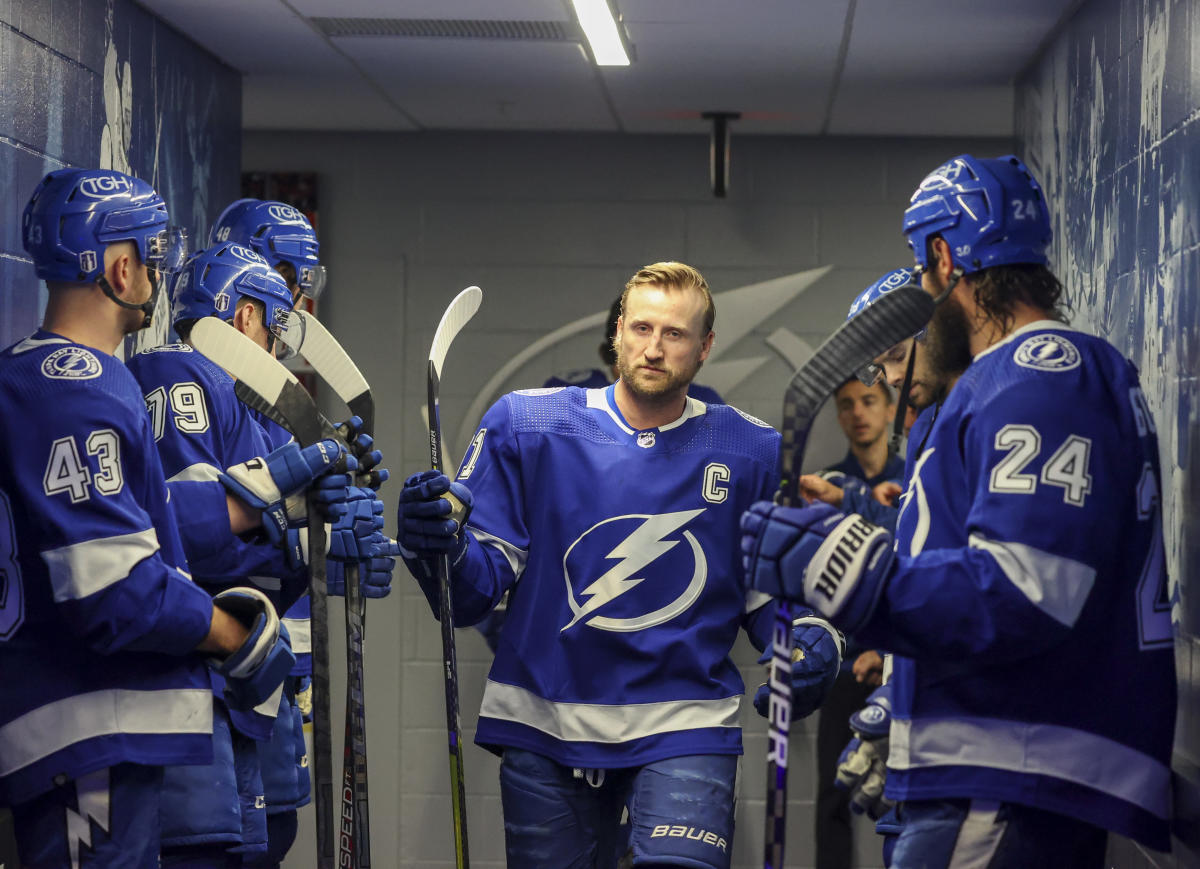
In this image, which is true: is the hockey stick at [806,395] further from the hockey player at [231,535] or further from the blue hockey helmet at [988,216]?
the hockey player at [231,535]

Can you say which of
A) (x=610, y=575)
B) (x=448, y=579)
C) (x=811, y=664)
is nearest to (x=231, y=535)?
(x=448, y=579)

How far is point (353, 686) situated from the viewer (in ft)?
7.72

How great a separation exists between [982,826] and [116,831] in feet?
4.14

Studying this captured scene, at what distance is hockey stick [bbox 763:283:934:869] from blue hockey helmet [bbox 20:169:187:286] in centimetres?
115

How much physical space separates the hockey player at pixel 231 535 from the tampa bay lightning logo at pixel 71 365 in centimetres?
42

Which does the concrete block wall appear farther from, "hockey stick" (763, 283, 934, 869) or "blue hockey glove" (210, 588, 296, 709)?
"hockey stick" (763, 283, 934, 869)

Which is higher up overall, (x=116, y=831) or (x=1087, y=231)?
(x=1087, y=231)

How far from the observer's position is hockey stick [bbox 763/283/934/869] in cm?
192

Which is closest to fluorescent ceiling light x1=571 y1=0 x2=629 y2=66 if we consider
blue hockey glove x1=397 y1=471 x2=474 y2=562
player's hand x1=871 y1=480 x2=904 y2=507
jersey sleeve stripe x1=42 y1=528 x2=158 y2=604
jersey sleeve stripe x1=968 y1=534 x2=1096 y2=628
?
player's hand x1=871 y1=480 x2=904 y2=507

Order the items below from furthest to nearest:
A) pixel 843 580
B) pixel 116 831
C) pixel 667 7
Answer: pixel 667 7, pixel 116 831, pixel 843 580

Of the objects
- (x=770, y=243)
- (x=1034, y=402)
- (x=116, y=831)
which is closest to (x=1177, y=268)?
(x=1034, y=402)

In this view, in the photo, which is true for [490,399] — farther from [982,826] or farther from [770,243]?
[982,826]

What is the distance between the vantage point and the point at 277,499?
8.04 feet

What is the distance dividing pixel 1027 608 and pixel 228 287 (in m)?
1.92
